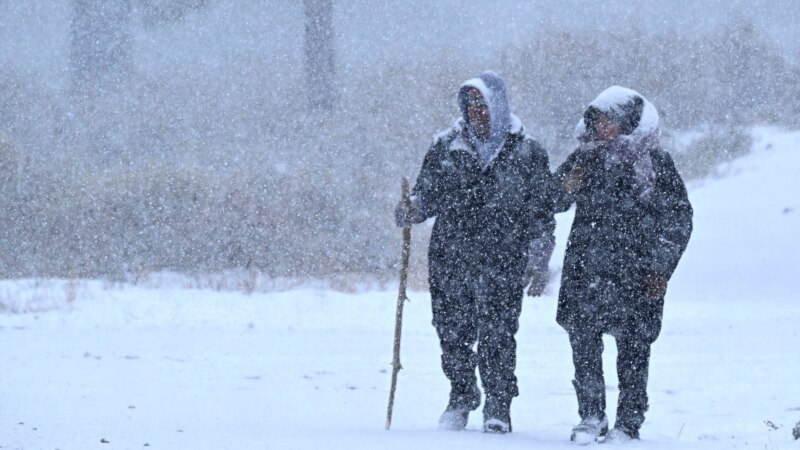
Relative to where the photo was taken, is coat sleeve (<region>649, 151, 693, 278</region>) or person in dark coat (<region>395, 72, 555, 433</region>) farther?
person in dark coat (<region>395, 72, 555, 433</region>)

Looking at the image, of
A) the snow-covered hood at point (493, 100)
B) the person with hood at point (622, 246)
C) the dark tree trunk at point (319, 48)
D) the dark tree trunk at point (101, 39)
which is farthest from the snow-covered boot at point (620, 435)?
the dark tree trunk at point (101, 39)

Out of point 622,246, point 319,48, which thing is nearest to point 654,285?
point 622,246

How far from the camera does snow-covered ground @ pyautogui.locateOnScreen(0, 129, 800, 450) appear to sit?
18.9 feet

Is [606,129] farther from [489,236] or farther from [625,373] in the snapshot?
[625,373]

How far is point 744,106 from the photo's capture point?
82.2 ft

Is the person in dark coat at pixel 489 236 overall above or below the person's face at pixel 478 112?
below

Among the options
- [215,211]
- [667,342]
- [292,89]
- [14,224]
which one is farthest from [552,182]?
[292,89]

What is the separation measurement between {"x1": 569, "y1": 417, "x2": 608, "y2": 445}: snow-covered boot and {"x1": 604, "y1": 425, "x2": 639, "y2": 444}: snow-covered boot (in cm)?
5

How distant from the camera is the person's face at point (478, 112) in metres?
5.71

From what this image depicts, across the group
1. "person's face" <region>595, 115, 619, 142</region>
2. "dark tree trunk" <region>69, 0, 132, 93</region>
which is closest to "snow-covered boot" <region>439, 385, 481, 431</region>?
"person's face" <region>595, 115, 619, 142</region>

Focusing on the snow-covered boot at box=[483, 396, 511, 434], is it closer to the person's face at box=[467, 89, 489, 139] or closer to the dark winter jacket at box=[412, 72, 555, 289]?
the dark winter jacket at box=[412, 72, 555, 289]

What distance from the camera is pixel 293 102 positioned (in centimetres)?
2558

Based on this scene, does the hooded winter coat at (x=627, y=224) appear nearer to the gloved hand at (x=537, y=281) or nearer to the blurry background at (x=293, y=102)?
the gloved hand at (x=537, y=281)

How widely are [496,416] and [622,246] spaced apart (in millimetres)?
1042
